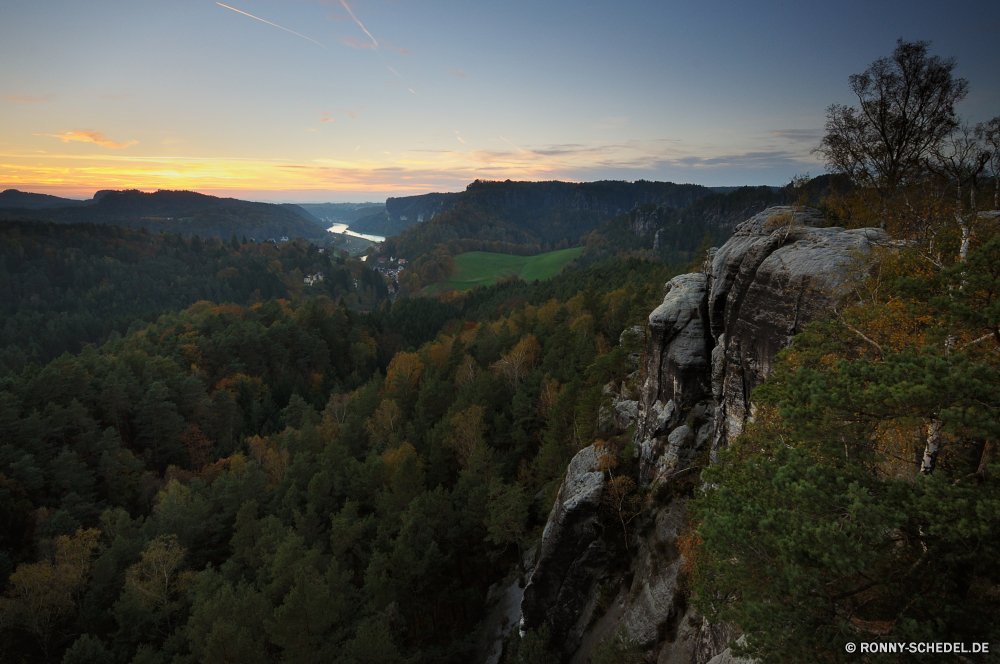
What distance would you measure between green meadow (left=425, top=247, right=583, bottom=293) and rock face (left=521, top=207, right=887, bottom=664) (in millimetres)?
123723

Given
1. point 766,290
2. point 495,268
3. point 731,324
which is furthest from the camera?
point 495,268

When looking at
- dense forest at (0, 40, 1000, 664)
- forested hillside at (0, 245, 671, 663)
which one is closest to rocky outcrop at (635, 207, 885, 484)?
dense forest at (0, 40, 1000, 664)

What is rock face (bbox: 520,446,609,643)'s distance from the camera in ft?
61.7

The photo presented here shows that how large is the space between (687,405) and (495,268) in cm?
15570

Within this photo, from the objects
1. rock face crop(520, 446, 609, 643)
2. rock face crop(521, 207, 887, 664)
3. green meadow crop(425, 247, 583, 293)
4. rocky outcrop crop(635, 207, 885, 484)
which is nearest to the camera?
rocky outcrop crop(635, 207, 885, 484)

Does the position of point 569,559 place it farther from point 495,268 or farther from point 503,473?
point 495,268

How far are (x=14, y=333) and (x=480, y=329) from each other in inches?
3923

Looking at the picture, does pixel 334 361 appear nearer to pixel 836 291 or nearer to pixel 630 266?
pixel 630 266

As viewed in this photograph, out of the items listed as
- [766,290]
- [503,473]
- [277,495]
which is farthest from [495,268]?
[766,290]

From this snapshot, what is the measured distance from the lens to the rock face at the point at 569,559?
18.8m

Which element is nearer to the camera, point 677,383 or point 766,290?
point 766,290

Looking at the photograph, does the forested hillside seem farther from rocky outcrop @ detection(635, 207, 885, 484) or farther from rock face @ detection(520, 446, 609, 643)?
rocky outcrop @ detection(635, 207, 885, 484)

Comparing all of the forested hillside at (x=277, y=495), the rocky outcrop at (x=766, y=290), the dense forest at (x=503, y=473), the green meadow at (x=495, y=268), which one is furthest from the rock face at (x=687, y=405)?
the green meadow at (x=495, y=268)

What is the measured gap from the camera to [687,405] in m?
18.0
